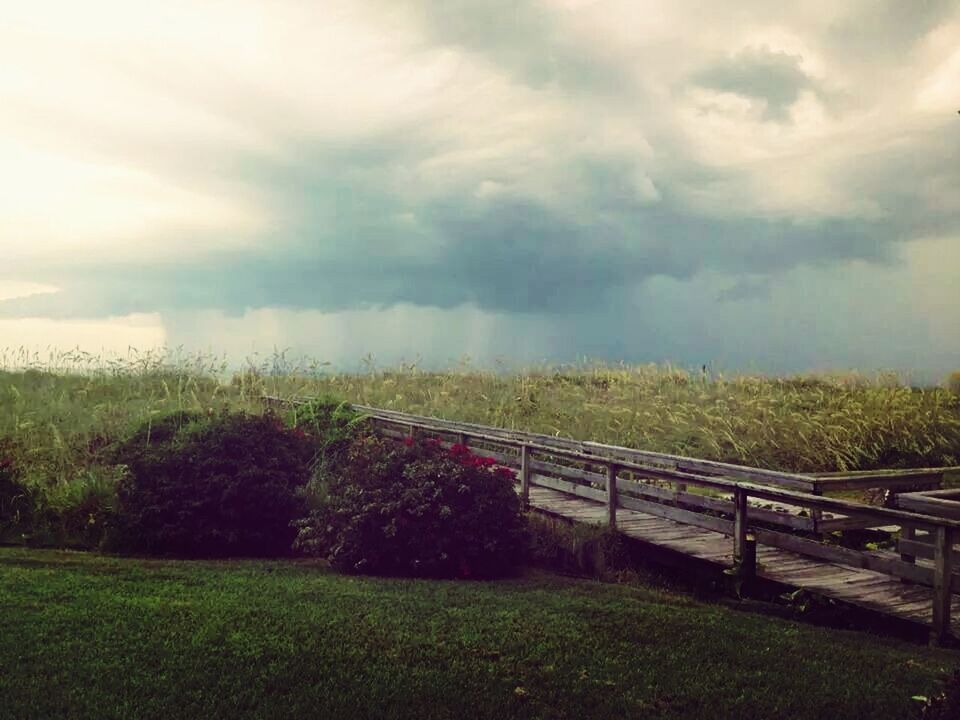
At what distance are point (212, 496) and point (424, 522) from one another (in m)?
3.13

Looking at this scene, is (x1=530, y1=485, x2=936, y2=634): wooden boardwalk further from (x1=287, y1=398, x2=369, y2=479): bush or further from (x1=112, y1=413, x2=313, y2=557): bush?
(x1=287, y1=398, x2=369, y2=479): bush

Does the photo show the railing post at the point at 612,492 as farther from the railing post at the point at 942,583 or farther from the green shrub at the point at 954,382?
the green shrub at the point at 954,382

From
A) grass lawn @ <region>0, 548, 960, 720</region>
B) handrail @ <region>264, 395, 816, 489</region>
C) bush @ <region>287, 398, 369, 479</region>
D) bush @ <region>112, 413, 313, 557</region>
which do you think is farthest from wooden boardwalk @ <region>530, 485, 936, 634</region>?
bush @ <region>287, 398, 369, 479</region>

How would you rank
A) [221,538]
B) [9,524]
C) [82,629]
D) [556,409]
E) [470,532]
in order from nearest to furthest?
[82,629], [470,532], [221,538], [9,524], [556,409]

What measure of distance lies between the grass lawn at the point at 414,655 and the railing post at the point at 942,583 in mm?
329

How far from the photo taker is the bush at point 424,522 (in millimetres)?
9688

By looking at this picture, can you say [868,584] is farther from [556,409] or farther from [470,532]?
[556,409]

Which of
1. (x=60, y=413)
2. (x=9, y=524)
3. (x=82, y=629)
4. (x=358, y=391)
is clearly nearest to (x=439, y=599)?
(x=82, y=629)

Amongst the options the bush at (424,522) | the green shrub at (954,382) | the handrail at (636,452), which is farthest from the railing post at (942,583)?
the green shrub at (954,382)

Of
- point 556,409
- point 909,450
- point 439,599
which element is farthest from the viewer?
point 556,409

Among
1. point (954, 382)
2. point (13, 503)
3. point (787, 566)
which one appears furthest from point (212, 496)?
point (954, 382)

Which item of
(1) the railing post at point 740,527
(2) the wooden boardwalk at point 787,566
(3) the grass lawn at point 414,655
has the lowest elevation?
(3) the grass lawn at point 414,655

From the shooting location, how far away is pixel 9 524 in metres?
11.8

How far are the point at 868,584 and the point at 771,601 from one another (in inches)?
39.8
